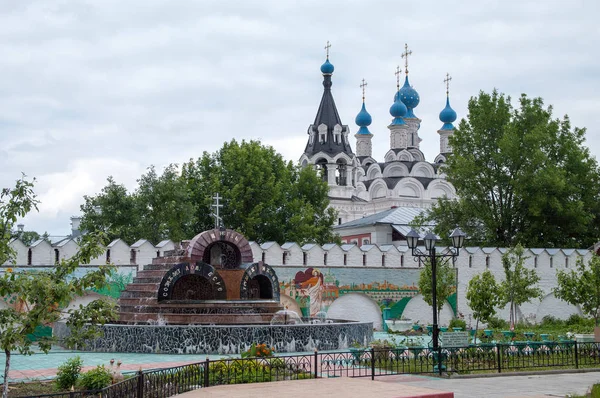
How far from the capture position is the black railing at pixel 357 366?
10.5 metres

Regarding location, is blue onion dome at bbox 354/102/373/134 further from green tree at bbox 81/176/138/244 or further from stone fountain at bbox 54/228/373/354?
stone fountain at bbox 54/228/373/354

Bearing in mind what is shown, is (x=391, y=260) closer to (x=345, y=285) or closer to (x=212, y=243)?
(x=345, y=285)

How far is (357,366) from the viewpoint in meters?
14.5

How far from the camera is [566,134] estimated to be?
33781 mm

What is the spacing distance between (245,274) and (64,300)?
10817 mm

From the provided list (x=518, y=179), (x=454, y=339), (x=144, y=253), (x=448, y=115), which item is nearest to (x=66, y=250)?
(x=144, y=253)

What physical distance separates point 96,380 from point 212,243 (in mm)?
9429

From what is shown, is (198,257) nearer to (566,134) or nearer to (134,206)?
(134,206)

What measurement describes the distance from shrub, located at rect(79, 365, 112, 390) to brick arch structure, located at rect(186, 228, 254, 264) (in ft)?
28.7

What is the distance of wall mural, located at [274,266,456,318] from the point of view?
2453 cm

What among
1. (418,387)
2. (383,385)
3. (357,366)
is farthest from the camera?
(357,366)

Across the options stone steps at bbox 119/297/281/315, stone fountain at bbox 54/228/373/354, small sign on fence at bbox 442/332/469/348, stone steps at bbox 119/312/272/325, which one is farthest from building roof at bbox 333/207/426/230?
small sign on fence at bbox 442/332/469/348

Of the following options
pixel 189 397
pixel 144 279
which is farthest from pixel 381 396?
pixel 144 279

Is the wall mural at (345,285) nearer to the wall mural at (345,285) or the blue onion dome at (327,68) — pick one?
the wall mural at (345,285)
